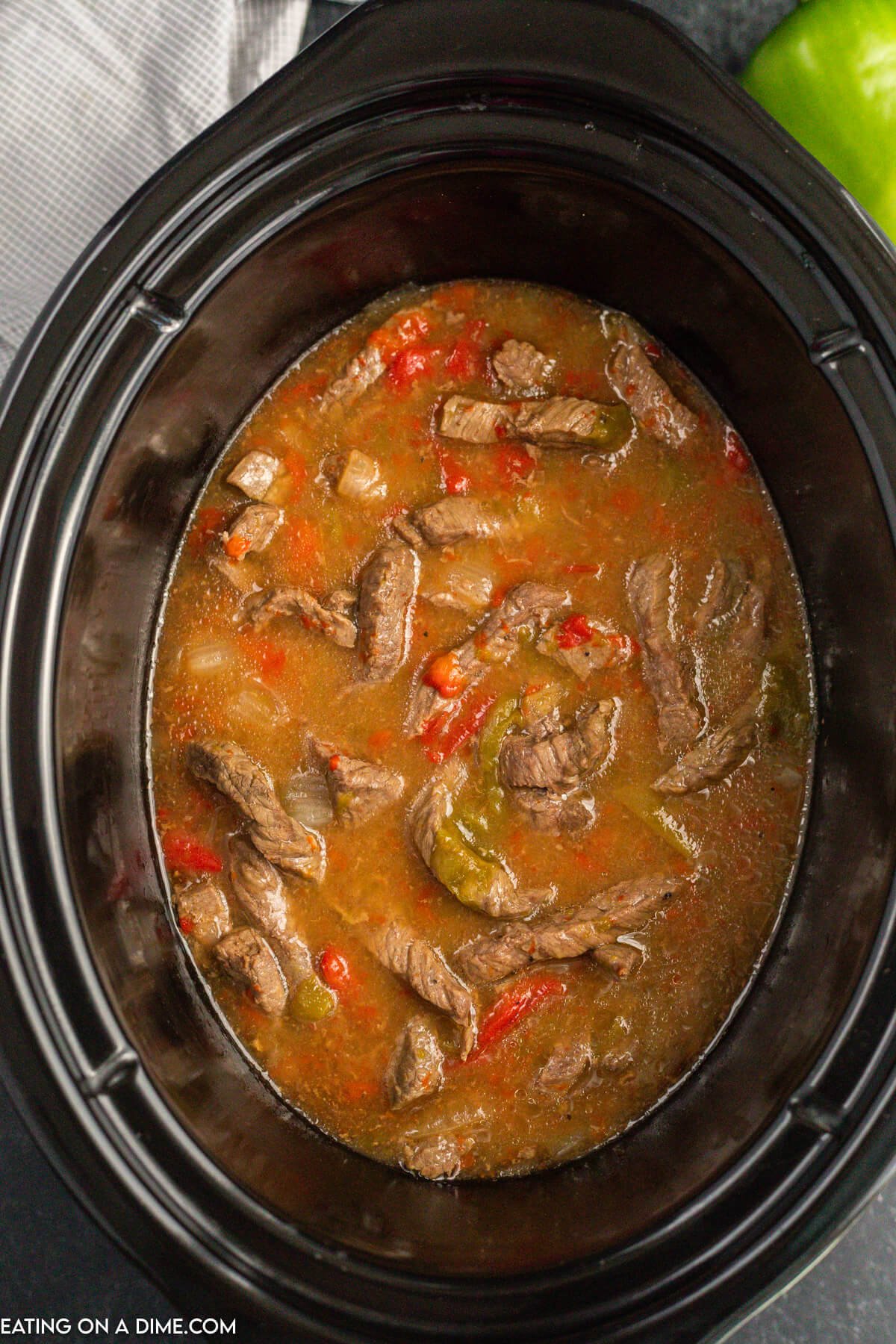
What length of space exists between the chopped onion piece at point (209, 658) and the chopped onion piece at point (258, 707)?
9 cm

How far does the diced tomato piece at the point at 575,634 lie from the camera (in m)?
2.91

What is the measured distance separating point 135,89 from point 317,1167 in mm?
3174

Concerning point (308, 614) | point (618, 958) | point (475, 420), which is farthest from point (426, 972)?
point (475, 420)

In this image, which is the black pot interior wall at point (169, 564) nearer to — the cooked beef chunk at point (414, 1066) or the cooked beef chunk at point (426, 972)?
the cooked beef chunk at point (414, 1066)

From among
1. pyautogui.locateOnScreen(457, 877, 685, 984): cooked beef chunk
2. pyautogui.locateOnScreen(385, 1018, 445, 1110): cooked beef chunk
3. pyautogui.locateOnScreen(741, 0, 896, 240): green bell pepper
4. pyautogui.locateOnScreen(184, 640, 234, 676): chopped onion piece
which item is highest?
pyautogui.locateOnScreen(741, 0, 896, 240): green bell pepper

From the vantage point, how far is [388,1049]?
2.94 m

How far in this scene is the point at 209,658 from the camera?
10.0 ft

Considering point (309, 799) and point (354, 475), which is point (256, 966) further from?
point (354, 475)

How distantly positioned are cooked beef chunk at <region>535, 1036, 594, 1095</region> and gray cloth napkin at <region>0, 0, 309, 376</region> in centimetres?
257

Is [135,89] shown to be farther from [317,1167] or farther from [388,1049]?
[317,1167]

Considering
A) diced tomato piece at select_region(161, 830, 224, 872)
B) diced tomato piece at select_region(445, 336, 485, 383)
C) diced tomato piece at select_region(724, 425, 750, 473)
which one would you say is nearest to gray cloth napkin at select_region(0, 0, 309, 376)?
diced tomato piece at select_region(445, 336, 485, 383)

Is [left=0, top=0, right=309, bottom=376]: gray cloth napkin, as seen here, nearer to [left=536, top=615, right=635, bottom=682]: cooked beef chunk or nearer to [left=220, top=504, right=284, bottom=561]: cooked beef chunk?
[left=220, top=504, right=284, bottom=561]: cooked beef chunk

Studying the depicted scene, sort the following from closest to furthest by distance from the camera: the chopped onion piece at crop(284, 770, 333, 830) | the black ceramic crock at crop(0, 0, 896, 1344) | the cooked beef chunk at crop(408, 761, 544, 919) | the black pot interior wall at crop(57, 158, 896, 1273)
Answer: the black ceramic crock at crop(0, 0, 896, 1344)
the black pot interior wall at crop(57, 158, 896, 1273)
the cooked beef chunk at crop(408, 761, 544, 919)
the chopped onion piece at crop(284, 770, 333, 830)

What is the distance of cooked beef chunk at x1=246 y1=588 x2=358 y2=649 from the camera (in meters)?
2.93
